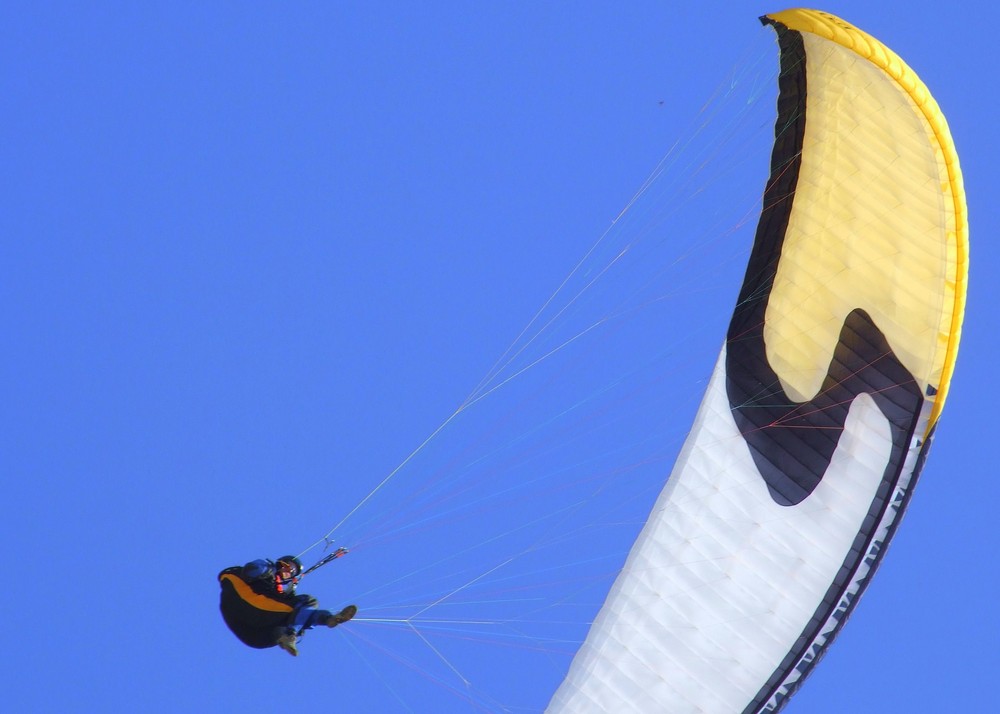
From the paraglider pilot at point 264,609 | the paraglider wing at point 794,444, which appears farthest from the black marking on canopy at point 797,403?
the paraglider pilot at point 264,609

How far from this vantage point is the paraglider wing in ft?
51.9

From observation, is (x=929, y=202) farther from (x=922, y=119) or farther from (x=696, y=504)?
(x=696, y=504)

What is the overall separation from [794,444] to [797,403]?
1.20 ft

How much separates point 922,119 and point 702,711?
214 inches

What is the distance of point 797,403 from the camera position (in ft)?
53.9

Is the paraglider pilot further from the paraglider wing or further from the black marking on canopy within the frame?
the black marking on canopy

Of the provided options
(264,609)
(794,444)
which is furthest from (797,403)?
(264,609)

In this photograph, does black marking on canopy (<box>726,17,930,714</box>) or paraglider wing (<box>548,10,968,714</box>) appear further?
black marking on canopy (<box>726,17,930,714</box>)

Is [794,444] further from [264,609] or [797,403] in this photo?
[264,609]

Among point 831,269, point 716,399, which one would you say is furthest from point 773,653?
point 831,269

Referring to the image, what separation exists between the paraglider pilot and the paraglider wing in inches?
95.5

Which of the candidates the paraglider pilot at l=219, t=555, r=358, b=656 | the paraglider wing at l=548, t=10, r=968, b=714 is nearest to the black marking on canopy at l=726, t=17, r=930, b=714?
the paraglider wing at l=548, t=10, r=968, b=714

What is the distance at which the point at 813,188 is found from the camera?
16266 mm

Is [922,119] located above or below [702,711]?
above
